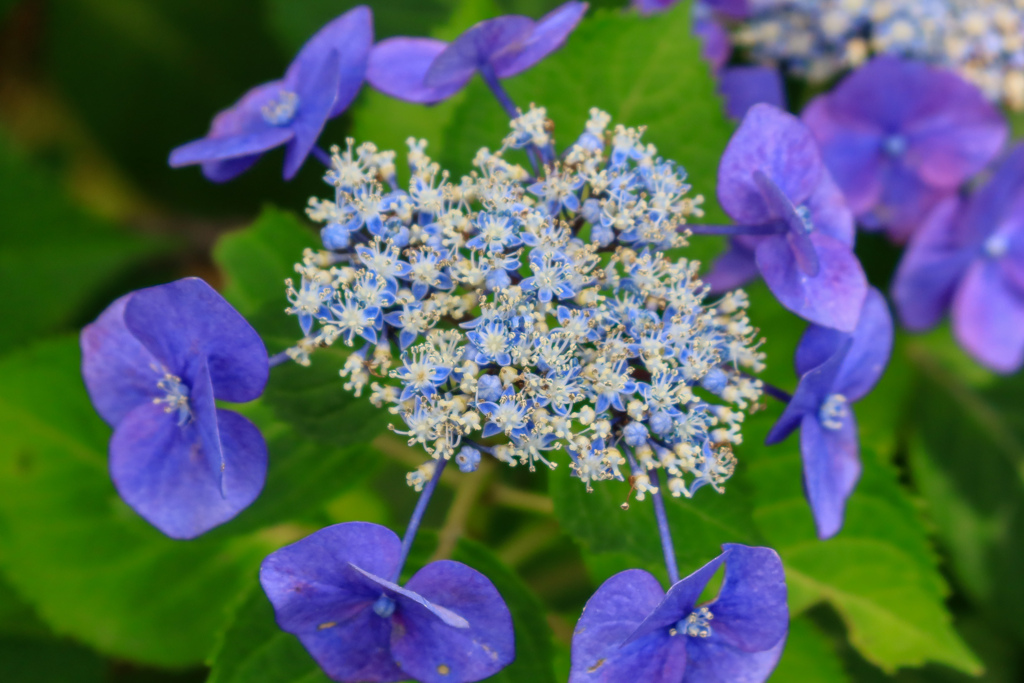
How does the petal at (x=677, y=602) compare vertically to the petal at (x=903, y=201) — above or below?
above

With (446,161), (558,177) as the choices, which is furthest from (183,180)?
(558,177)

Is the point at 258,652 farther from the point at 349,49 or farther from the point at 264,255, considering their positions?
the point at 349,49

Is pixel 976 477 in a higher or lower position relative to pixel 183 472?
lower

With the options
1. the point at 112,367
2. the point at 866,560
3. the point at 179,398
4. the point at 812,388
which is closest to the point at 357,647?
the point at 179,398

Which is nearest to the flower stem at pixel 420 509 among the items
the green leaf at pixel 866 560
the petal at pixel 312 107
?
the petal at pixel 312 107

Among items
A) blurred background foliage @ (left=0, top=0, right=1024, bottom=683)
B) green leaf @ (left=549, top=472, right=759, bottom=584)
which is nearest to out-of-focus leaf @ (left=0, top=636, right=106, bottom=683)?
blurred background foliage @ (left=0, top=0, right=1024, bottom=683)

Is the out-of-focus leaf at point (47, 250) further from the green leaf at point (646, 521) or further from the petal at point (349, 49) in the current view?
the green leaf at point (646, 521)

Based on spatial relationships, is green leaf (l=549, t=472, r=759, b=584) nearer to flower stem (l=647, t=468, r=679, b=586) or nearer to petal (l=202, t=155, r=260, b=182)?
flower stem (l=647, t=468, r=679, b=586)

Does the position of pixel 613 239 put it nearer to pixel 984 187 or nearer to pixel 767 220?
pixel 767 220
